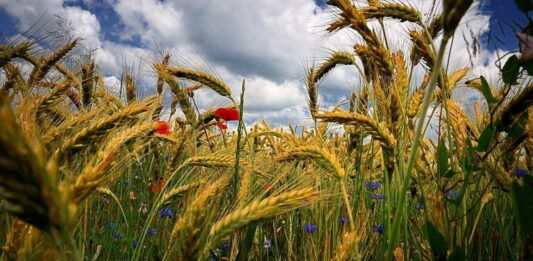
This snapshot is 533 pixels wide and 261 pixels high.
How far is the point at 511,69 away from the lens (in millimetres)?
1114

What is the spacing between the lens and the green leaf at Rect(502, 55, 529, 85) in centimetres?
111

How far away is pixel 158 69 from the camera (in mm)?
2885

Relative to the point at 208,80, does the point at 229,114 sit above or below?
below

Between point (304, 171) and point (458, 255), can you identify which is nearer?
point (458, 255)

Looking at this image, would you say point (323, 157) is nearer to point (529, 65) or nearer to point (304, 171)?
point (304, 171)

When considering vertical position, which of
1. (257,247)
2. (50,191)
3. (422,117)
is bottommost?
(257,247)

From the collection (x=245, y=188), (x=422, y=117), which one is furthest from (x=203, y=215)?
(x=245, y=188)

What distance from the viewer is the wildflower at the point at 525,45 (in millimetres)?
907

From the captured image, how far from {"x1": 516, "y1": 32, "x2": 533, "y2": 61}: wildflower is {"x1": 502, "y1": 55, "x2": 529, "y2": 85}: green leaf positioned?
197mm

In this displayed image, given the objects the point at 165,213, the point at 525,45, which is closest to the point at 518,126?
the point at 525,45

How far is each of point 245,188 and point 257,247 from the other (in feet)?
3.42

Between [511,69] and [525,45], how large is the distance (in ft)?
0.73

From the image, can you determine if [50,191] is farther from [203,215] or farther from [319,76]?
[319,76]

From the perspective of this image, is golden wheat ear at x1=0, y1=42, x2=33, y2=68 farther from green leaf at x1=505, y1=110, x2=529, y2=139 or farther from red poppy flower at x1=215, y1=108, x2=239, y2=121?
green leaf at x1=505, y1=110, x2=529, y2=139
